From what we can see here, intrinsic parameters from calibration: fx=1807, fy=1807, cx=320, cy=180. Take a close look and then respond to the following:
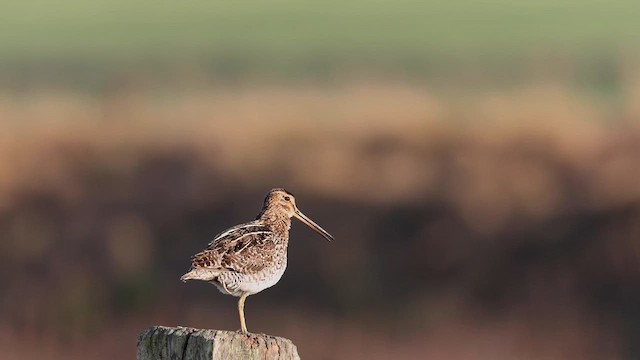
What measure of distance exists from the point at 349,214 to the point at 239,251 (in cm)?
791

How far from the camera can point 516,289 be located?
15.3m

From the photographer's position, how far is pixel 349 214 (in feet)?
50.5

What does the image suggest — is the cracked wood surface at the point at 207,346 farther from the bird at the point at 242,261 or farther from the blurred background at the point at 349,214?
the blurred background at the point at 349,214

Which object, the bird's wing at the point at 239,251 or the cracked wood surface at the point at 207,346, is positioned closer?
the cracked wood surface at the point at 207,346

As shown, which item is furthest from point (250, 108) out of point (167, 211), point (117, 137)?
point (167, 211)

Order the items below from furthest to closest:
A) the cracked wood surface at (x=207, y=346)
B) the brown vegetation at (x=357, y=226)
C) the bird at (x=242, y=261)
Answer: the brown vegetation at (x=357, y=226), the bird at (x=242, y=261), the cracked wood surface at (x=207, y=346)

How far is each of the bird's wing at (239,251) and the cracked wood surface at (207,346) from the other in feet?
5.34

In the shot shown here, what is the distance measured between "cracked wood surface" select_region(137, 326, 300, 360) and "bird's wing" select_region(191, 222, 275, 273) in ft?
5.34

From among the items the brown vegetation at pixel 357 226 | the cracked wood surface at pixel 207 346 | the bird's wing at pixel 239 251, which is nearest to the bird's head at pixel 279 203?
the bird's wing at pixel 239 251

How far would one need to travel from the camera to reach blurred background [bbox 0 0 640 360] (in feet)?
47.6

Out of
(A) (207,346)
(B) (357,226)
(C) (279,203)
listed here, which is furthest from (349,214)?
(A) (207,346)

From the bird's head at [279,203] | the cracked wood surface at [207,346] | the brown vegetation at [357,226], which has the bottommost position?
the cracked wood surface at [207,346]

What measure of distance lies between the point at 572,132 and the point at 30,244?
4.94 m

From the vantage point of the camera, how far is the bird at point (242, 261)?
7.29m
